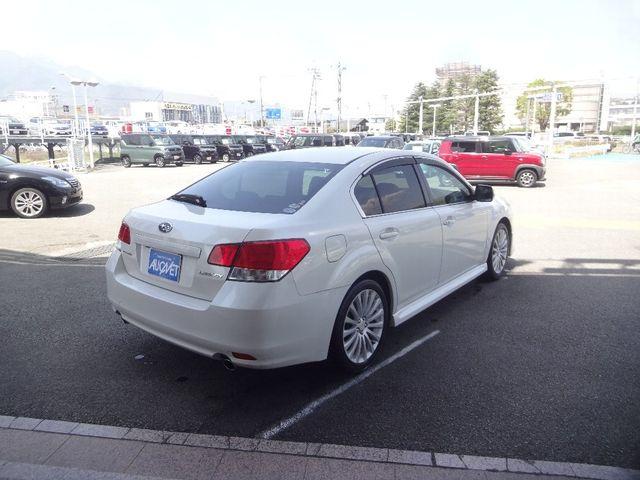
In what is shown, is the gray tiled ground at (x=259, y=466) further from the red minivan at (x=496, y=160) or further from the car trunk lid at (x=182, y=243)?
the red minivan at (x=496, y=160)

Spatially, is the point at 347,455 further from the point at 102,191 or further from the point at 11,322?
the point at 102,191

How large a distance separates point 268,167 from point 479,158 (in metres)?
14.8

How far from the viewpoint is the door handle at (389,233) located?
3836 mm

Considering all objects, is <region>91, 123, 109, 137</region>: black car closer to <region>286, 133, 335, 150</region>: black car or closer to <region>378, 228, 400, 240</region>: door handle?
<region>286, 133, 335, 150</region>: black car

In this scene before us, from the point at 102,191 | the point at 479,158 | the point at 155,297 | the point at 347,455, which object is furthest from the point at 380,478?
the point at 479,158

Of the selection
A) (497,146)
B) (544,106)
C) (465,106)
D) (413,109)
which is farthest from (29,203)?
(544,106)

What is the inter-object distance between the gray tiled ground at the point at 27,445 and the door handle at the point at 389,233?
2410mm

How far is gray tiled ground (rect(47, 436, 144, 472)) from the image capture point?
2.76 m

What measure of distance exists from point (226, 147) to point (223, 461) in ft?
101

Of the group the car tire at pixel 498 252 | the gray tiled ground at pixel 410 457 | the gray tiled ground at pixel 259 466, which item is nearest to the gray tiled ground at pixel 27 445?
the gray tiled ground at pixel 259 466

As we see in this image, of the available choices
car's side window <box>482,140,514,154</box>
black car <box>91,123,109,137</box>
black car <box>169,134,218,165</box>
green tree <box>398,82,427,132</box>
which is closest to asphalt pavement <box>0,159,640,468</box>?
car's side window <box>482,140,514,154</box>

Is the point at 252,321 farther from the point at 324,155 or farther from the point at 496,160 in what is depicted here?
the point at 496,160

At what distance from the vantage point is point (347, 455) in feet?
9.30

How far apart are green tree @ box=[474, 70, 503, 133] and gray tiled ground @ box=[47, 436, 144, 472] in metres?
79.0
